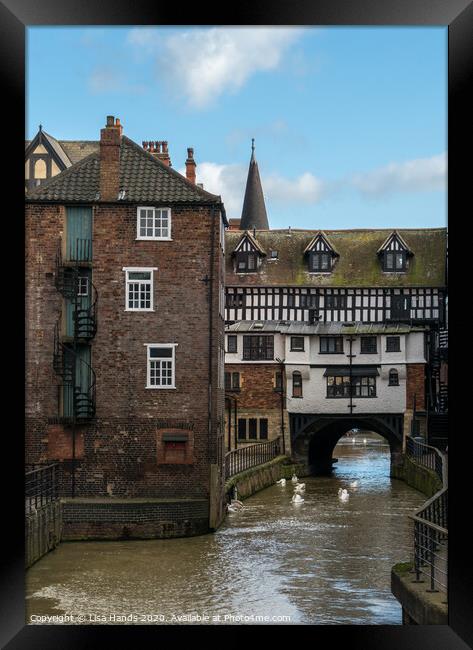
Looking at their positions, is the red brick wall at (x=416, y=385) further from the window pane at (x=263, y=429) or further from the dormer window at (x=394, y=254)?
the window pane at (x=263, y=429)

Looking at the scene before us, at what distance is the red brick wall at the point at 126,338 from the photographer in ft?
67.5

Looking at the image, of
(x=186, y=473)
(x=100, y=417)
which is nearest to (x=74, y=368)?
(x=100, y=417)

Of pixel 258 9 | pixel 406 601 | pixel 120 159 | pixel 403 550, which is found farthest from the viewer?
pixel 120 159

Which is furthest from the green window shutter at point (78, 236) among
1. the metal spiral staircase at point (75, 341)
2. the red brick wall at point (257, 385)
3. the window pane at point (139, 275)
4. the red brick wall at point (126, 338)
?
the red brick wall at point (257, 385)

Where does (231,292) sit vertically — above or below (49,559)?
above

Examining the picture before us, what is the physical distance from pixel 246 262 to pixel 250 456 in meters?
10.1

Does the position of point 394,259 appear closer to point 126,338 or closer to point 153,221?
point 153,221

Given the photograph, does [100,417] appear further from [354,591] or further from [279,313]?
[279,313]

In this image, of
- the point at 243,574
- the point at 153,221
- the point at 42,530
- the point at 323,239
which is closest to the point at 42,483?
the point at 42,530

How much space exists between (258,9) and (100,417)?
48.3ft

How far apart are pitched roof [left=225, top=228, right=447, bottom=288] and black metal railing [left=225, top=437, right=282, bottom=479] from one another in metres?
6.78

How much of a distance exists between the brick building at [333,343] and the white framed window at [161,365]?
1517 cm

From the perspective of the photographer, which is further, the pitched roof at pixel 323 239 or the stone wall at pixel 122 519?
the pitched roof at pixel 323 239

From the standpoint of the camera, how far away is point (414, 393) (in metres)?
37.0
